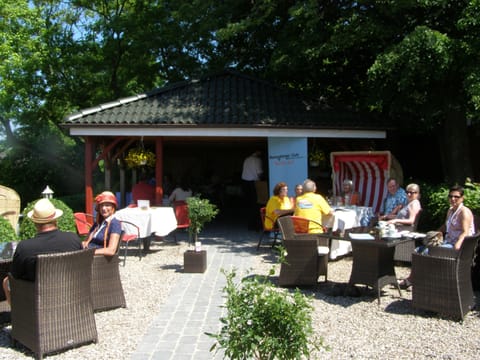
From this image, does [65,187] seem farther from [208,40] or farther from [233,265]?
[233,265]

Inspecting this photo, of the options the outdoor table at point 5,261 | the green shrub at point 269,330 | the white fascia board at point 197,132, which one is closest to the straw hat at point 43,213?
the outdoor table at point 5,261

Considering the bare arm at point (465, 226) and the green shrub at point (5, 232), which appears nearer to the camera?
the bare arm at point (465, 226)

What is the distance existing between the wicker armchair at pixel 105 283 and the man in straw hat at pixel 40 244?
0.93 metres

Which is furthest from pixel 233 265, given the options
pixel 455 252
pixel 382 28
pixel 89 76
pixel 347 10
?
pixel 89 76

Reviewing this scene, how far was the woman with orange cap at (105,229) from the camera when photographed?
5.15 metres

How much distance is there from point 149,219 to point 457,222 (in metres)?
5.01

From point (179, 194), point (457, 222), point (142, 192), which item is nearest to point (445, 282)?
point (457, 222)

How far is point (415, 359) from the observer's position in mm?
3904

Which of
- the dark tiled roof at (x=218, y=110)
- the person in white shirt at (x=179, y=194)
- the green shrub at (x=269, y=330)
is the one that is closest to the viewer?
the green shrub at (x=269, y=330)

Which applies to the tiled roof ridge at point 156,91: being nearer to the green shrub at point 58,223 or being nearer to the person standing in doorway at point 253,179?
the green shrub at point 58,223

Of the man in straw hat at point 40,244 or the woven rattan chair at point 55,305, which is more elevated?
the man in straw hat at point 40,244

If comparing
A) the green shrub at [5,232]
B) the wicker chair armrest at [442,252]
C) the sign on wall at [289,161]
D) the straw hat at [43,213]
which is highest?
the sign on wall at [289,161]

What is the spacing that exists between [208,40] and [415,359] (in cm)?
1343

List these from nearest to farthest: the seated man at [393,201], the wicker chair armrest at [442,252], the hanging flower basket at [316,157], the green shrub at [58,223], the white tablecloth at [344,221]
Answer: the wicker chair armrest at [442,252] < the white tablecloth at [344,221] < the seated man at [393,201] < the green shrub at [58,223] < the hanging flower basket at [316,157]
